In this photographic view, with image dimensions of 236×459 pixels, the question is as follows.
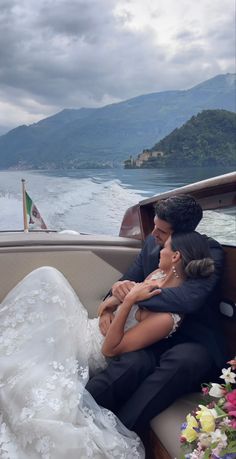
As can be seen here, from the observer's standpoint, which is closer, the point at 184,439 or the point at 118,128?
the point at 184,439

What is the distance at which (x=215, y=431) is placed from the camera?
101 centimetres

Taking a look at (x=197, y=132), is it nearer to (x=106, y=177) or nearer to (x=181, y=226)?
(x=106, y=177)

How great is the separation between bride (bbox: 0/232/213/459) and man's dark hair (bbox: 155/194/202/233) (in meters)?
0.05

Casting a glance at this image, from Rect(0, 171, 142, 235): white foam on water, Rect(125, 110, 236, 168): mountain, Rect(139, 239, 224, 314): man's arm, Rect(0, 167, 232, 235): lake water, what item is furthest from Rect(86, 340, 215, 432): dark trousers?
Rect(125, 110, 236, 168): mountain

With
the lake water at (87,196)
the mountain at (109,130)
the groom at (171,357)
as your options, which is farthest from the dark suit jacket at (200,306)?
the mountain at (109,130)

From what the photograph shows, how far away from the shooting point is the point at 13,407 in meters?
1.38

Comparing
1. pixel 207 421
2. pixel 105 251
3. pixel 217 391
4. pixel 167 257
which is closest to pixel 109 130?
pixel 105 251

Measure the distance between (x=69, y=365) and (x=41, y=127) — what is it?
11240mm

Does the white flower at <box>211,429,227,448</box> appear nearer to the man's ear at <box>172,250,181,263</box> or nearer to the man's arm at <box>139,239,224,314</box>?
the man's arm at <box>139,239,224,314</box>

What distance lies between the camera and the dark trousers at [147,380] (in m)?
1.49

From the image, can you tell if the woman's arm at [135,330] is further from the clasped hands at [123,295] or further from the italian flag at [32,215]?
the italian flag at [32,215]

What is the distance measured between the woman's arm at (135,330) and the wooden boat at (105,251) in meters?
0.33

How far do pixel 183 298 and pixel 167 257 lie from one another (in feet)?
0.55

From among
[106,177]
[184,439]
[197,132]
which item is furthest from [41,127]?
[184,439]
